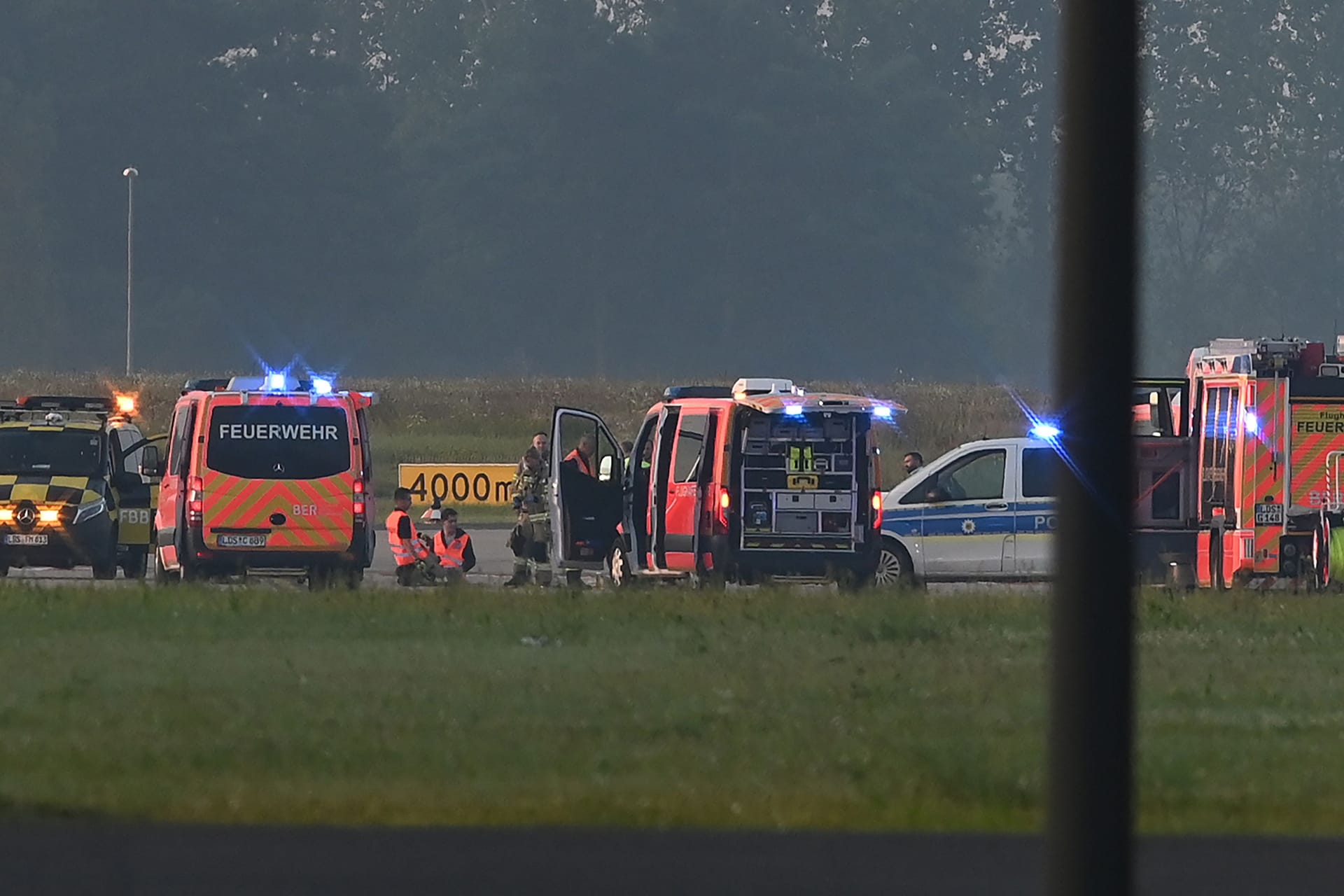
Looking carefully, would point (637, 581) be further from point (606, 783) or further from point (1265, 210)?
point (1265, 210)

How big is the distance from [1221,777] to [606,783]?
2.93 m

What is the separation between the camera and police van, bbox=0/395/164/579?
79.3 ft

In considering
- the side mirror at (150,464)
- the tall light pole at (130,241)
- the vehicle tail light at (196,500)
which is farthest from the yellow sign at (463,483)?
the tall light pole at (130,241)

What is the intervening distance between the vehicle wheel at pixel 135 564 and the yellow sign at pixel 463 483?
12.7 m

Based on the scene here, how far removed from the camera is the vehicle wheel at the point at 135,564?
84.6 ft

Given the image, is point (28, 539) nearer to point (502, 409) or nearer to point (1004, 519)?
point (1004, 519)

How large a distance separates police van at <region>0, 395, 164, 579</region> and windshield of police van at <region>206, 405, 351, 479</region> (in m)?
1.52

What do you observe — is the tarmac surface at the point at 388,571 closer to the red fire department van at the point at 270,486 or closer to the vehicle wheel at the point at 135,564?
the vehicle wheel at the point at 135,564

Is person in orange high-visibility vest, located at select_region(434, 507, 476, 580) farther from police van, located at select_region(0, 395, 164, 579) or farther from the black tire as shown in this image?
the black tire

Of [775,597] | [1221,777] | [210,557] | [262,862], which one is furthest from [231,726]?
[210,557]

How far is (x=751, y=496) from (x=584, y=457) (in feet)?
5.26

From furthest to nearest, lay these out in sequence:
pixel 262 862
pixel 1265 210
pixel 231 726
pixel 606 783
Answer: pixel 1265 210, pixel 231 726, pixel 606 783, pixel 262 862

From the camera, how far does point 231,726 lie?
12.8 m

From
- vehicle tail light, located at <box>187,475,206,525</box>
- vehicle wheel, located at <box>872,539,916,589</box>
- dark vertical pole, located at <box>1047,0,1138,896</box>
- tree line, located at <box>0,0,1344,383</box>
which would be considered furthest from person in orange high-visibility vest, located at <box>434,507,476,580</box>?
tree line, located at <box>0,0,1344,383</box>
